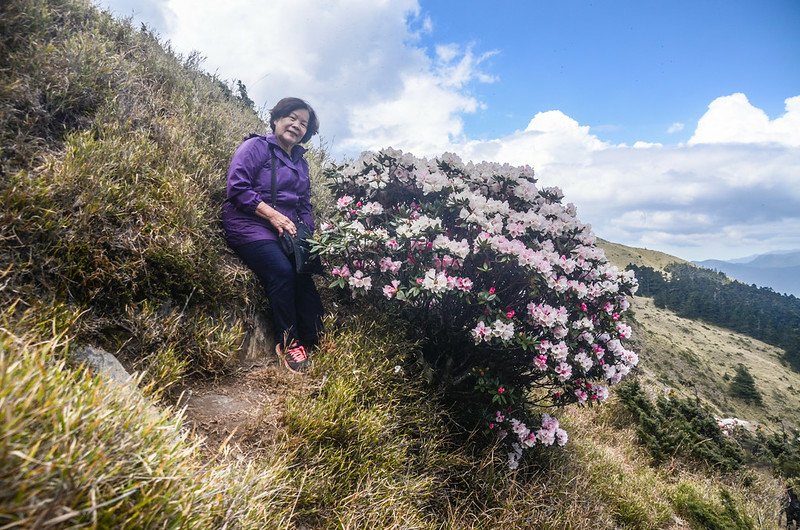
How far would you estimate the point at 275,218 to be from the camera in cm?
406

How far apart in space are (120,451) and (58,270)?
6.86 feet

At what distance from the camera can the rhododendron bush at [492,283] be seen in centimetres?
396

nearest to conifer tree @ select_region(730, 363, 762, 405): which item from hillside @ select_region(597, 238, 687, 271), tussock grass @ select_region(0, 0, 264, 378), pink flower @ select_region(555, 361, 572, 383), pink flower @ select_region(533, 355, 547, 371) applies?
hillside @ select_region(597, 238, 687, 271)

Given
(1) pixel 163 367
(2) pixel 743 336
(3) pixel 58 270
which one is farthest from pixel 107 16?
(2) pixel 743 336

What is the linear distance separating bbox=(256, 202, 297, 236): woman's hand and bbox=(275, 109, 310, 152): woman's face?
0.92 meters

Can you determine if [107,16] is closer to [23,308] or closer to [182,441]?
[23,308]

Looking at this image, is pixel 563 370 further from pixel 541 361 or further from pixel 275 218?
pixel 275 218

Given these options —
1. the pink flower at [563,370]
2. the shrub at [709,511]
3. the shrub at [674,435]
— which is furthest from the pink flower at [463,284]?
the shrub at [674,435]

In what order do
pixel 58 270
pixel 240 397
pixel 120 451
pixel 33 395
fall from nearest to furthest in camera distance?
pixel 33 395
pixel 120 451
pixel 58 270
pixel 240 397

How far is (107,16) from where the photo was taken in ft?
19.1

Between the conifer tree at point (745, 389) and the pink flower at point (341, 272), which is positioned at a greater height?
the pink flower at point (341, 272)

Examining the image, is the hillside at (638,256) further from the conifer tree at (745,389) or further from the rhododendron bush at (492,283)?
the rhododendron bush at (492,283)

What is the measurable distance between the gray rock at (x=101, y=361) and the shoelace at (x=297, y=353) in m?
1.35

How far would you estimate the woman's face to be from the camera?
4.56 metres
